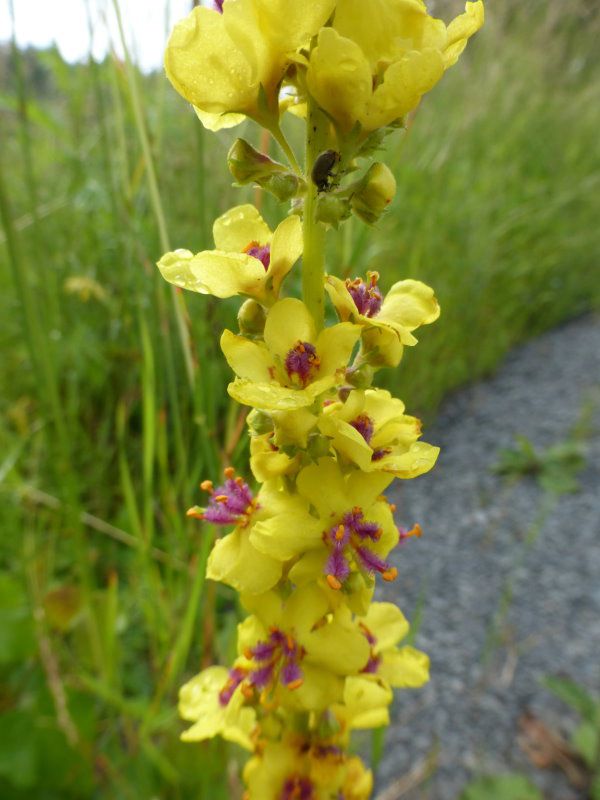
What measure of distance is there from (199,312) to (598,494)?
1682 mm

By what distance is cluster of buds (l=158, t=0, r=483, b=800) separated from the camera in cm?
49

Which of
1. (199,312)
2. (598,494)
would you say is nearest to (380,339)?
(199,312)

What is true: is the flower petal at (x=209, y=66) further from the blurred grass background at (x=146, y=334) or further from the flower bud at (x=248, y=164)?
the blurred grass background at (x=146, y=334)

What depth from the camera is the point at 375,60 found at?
51cm

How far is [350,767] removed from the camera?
2.44ft

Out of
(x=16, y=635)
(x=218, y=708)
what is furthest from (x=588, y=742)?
(x=16, y=635)

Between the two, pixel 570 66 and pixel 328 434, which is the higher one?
pixel 570 66

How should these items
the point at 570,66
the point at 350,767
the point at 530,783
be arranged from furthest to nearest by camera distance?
the point at 570,66 < the point at 530,783 < the point at 350,767

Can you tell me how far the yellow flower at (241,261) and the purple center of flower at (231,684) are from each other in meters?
0.39

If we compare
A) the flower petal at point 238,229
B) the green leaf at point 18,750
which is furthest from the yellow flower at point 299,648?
the green leaf at point 18,750

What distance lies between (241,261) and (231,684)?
45cm

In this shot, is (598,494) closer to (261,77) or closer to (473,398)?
(473,398)

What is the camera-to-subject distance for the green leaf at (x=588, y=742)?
1389mm

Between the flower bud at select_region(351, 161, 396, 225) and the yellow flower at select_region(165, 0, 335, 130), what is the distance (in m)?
0.10
